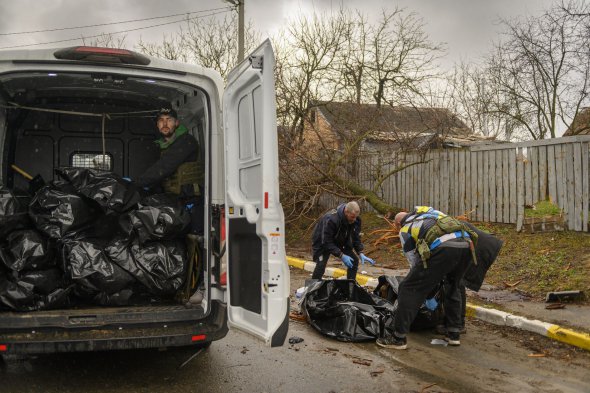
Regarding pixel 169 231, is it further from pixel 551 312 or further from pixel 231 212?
pixel 551 312

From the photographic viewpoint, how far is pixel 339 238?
7.41 meters

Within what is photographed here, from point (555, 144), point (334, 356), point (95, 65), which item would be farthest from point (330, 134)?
point (95, 65)

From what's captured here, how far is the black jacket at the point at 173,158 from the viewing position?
15.6 feet

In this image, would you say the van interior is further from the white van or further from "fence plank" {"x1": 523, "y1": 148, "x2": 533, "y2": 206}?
"fence plank" {"x1": 523, "y1": 148, "x2": 533, "y2": 206}

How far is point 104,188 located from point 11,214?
2.39ft

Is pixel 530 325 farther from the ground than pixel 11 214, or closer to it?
closer to it

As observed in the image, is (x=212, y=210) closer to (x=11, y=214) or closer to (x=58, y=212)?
(x=58, y=212)

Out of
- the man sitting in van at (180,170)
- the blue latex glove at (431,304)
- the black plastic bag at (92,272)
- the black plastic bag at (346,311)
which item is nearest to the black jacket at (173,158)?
the man sitting in van at (180,170)

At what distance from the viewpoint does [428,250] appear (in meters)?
5.04

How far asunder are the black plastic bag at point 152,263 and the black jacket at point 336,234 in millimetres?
2981

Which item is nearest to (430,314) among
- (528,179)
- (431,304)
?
(431,304)

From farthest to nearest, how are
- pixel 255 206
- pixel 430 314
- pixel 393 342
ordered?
pixel 430 314 → pixel 393 342 → pixel 255 206

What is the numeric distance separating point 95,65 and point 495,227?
29.1 feet

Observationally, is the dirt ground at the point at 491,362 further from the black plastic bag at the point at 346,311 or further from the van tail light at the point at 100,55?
the van tail light at the point at 100,55
